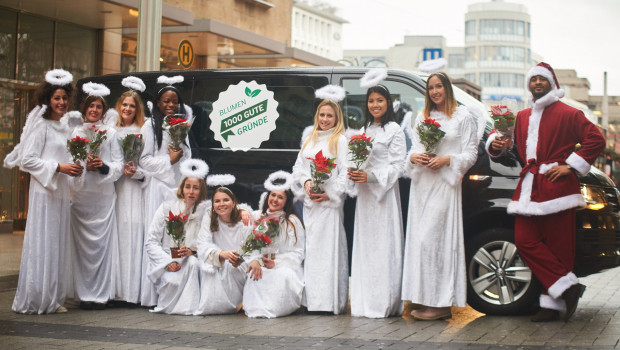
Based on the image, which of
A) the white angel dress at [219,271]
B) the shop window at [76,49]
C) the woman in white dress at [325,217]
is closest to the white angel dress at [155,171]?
the white angel dress at [219,271]

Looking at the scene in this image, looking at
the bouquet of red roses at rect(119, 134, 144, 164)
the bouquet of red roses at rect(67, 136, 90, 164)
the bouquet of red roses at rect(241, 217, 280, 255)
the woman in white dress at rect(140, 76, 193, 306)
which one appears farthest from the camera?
the woman in white dress at rect(140, 76, 193, 306)

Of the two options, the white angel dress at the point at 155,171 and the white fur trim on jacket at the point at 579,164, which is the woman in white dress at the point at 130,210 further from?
the white fur trim on jacket at the point at 579,164

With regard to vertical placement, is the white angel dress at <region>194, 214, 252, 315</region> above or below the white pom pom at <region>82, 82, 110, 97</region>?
below

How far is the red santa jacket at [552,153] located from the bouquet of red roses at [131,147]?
145 inches

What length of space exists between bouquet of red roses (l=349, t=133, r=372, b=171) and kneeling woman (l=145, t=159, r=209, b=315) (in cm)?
155

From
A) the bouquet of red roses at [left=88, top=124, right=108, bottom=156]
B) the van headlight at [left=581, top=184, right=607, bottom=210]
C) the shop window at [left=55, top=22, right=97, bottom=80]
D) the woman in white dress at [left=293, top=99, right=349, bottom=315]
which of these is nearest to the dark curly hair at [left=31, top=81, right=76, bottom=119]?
the bouquet of red roses at [left=88, top=124, right=108, bottom=156]

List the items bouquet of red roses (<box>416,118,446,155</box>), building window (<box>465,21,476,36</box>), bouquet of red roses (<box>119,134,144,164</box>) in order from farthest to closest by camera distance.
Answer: building window (<box>465,21,476,36</box>) < bouquet of red roses (<box>119,134,144,164</box>) < bouquet of red roses (<box>416,118,446,155</box>)

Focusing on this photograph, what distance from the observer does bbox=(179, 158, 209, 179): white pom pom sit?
8.25 m

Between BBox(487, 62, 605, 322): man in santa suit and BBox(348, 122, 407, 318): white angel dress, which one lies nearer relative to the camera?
BBox(487, 62, 605, 322): man in santa suit

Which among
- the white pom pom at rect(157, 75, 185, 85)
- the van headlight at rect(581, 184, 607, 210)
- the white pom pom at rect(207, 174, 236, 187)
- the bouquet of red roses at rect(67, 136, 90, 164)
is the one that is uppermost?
the white pom pom at rect(157, 75, 185, 85)

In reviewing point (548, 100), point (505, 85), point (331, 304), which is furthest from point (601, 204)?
point (505, 85)

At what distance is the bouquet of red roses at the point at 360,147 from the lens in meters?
7.62

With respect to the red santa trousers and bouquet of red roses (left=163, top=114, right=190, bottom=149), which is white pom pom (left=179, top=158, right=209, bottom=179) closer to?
bouquet of red roses (left=163, top=114, right=190, bottom=149)

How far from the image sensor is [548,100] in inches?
302
